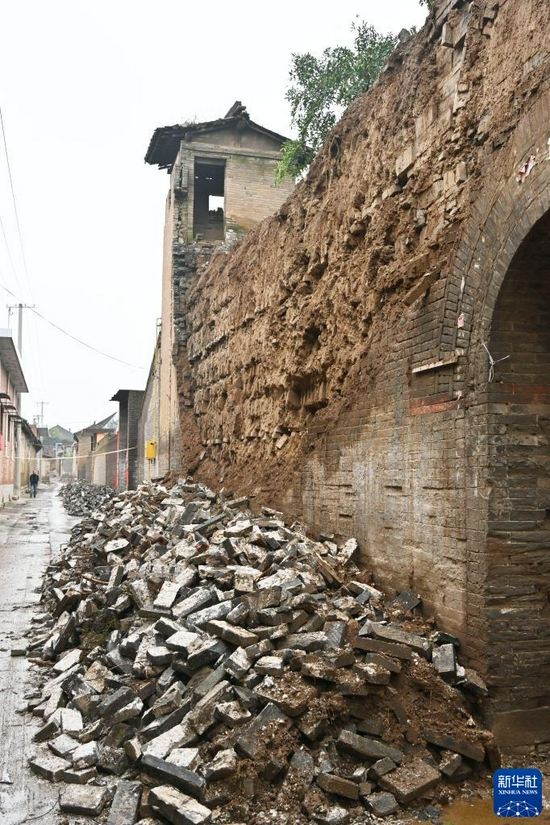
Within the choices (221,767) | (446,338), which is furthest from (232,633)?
(446,338)

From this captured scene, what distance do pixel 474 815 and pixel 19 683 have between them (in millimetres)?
4477

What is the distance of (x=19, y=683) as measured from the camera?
6613 millimetres

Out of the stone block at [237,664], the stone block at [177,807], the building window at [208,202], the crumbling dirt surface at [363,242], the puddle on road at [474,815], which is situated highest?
the building window at [208,202]

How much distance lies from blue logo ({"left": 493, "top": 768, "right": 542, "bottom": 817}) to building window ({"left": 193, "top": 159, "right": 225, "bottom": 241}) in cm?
1787

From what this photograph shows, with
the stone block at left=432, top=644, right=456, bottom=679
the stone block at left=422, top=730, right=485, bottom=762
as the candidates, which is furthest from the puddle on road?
the stone block at left=432, top=644, right=456, bottom=679

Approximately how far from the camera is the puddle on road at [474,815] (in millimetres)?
4094

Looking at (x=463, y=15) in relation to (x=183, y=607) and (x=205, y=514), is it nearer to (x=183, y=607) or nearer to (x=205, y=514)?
(x=183, y=607)

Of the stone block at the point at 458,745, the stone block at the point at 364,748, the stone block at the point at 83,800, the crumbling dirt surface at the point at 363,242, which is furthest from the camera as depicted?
the crumbling dirt surface at the point at 363,242

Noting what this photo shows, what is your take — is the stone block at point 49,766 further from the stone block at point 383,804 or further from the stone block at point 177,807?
the stone block at point 383,804

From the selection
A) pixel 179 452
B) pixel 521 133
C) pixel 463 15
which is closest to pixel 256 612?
pixel 521 133

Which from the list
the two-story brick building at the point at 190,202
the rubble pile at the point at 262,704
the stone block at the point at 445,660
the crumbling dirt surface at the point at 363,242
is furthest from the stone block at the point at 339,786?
the two-story brick building at the point at 190,202

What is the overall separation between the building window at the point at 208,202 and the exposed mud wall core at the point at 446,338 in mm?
11895

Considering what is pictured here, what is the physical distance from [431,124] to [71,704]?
5991mm

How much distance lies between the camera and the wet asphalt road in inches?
172
